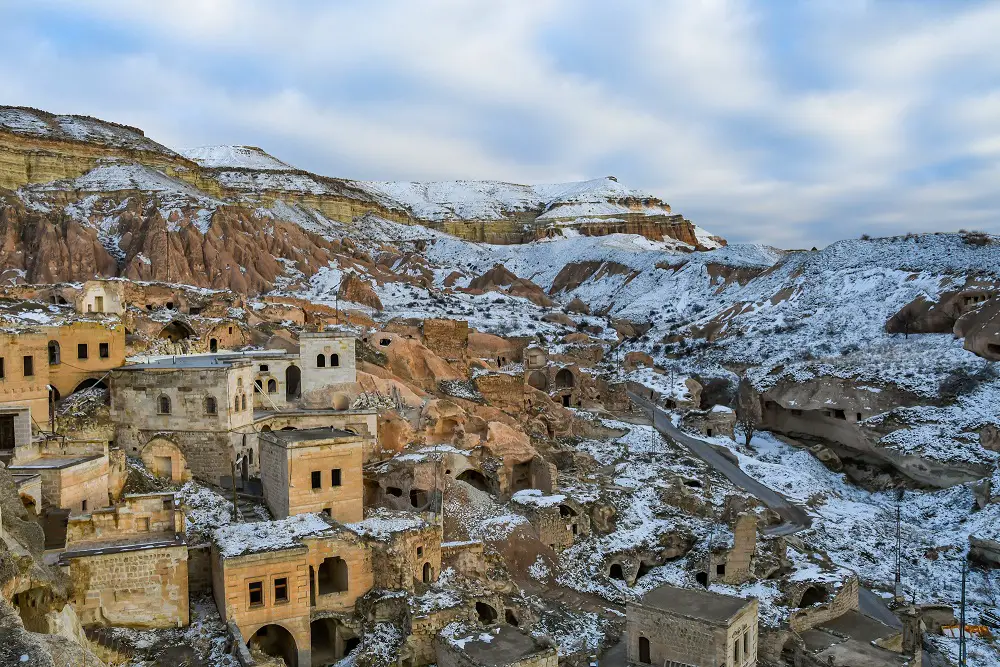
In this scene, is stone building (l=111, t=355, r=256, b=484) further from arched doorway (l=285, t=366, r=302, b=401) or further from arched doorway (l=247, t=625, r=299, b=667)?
arched doorway (l=247, t=625, r=299, b=667)

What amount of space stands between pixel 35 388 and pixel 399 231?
124518 mm

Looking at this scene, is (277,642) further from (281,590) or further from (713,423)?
(713,423)

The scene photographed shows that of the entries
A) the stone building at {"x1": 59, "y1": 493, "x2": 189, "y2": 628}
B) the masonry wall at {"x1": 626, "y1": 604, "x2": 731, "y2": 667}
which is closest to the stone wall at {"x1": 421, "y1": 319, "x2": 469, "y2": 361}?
the masonry wall at {"x1": 626, "y1": 604, "x2": 731, "y2": 667}

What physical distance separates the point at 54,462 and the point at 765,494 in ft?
99.8

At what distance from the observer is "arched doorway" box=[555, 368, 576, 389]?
5541 cm

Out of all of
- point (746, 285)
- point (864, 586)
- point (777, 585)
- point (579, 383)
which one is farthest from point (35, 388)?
point (746, 285)

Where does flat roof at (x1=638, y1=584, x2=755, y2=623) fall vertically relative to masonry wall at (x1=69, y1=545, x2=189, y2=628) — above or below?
below

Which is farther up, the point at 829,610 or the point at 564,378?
the point at 564,378

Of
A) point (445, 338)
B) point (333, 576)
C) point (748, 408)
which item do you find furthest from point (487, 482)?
point (748, 408)

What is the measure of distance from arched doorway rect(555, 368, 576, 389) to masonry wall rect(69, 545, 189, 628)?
37.5 metres

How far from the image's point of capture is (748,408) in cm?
5541

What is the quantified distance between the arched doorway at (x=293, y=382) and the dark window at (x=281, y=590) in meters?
13.7

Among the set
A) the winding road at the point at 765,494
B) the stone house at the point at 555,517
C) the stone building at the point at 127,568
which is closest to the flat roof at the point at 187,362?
the stone building at the point at 127,568

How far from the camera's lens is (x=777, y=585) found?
28.6m
